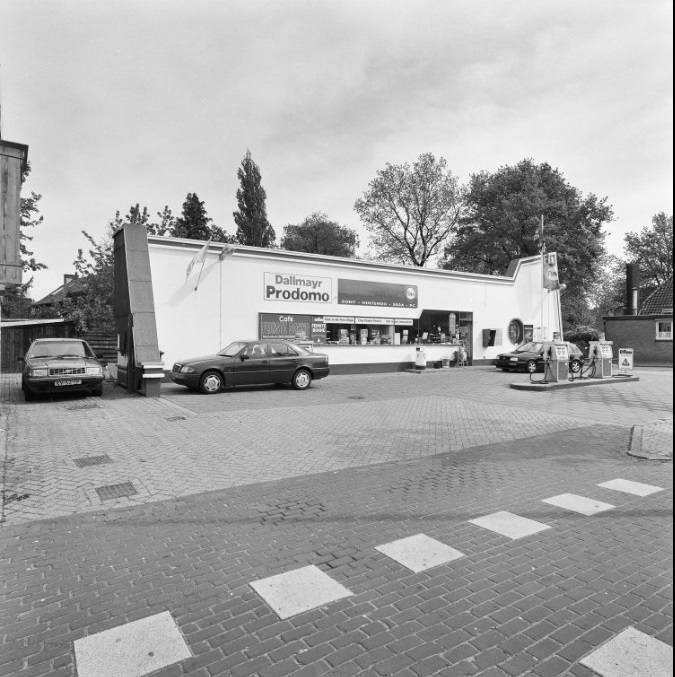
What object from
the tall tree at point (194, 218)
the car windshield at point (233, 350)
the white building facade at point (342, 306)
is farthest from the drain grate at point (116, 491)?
the tall tree at point (194, 218)

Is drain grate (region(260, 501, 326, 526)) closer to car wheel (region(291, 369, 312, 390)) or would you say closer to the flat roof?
car wheel (region(291, 369, 312, 390))

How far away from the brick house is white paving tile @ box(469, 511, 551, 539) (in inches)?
1209

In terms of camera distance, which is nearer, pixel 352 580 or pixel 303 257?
pixel 352 580

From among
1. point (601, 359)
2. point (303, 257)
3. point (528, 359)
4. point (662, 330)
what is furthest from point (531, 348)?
point (662, 330)

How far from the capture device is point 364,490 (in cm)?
555

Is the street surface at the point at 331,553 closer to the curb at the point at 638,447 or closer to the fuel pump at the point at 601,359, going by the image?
the curb at the point at 638,447

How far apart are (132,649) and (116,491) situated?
307 cm

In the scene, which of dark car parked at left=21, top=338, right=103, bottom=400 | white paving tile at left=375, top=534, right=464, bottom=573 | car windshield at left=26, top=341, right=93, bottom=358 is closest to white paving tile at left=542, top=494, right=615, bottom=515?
white paving tile at left=375, top=534, right=464, bottom=573

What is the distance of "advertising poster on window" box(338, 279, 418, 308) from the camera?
820 inches

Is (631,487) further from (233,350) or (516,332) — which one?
(516,332)

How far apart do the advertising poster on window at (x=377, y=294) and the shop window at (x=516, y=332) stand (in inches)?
282

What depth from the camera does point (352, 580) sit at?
11.4ft

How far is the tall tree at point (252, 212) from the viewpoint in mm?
48312

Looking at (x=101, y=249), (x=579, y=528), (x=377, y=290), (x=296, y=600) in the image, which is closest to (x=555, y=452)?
(x=579, y=528)
